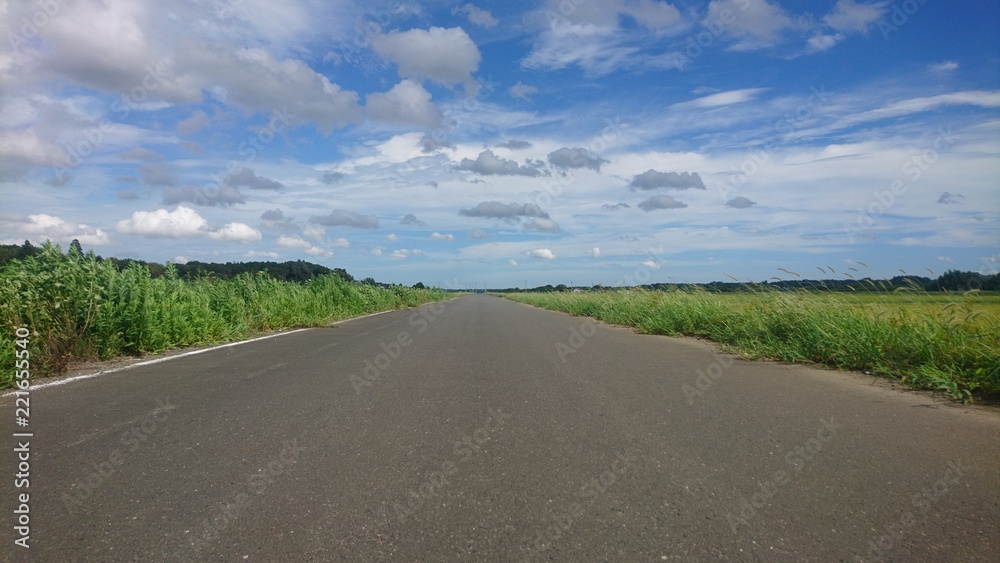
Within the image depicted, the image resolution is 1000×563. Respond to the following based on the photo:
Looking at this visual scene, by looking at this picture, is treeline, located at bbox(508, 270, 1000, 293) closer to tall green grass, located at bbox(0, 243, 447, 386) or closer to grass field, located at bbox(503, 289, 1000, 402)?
grass field, located at bbox(503, 289, 1000, 402)

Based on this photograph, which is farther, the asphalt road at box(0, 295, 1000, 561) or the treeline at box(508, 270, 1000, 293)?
the treeline at box(508, 270, 1000, 293)

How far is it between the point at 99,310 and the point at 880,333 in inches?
450

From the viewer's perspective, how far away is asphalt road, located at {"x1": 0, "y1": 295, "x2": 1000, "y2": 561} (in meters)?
2.72

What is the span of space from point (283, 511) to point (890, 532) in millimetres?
3107

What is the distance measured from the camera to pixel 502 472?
3.65m

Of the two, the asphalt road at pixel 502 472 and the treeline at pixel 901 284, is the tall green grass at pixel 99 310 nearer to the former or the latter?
the asphalt road at pixel 502 472

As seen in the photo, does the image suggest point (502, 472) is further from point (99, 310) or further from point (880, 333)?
point (99, 310)

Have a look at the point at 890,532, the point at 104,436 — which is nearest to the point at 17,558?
the point at 104,436

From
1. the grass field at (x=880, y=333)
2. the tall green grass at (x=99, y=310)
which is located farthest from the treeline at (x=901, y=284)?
the tall green grass at (x=99, y=310)

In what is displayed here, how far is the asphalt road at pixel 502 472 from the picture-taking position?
2.72 m

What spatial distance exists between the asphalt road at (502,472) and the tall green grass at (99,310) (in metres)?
1.49

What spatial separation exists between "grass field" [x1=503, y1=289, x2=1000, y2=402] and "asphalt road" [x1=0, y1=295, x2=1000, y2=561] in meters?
0.81

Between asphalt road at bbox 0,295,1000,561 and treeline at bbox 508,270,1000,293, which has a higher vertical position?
treeline at bbox 508,270,1000,293

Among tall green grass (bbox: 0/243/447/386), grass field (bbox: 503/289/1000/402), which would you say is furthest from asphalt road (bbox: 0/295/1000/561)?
tall green grass (bbox: 0/243/447/386)
